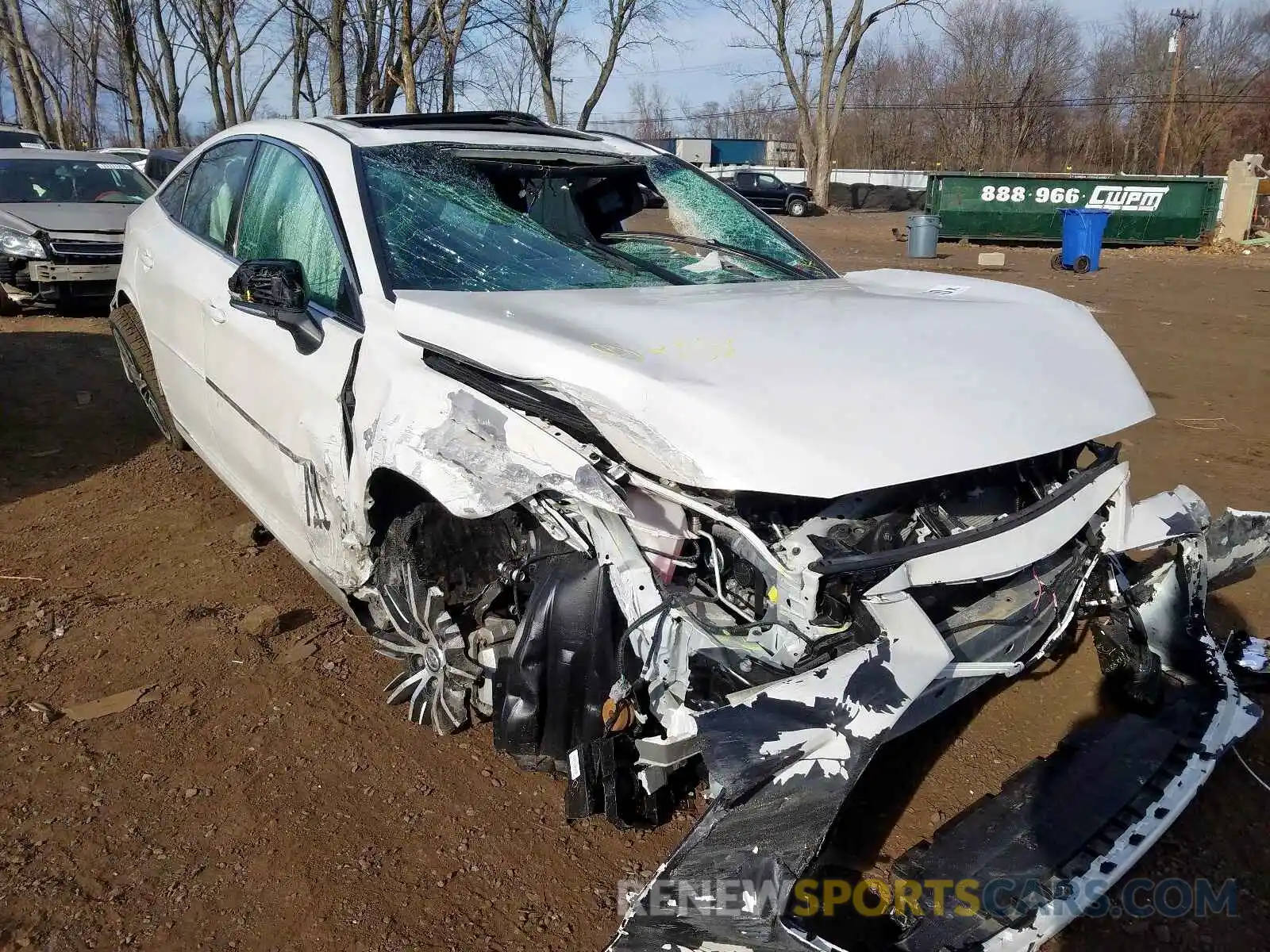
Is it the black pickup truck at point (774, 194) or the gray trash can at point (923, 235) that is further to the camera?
the black pickup truck at point (774, 194)

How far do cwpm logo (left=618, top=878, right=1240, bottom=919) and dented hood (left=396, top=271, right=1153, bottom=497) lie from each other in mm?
834

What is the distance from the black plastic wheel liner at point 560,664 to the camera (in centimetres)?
237

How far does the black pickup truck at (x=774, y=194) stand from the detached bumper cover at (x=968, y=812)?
99.3 ft

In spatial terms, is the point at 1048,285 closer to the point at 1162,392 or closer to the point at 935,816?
the point at 1162,392

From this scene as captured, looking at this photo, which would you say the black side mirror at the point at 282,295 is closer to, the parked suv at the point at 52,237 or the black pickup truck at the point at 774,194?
the parked suv at the point at 52,237

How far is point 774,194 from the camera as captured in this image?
32.0m

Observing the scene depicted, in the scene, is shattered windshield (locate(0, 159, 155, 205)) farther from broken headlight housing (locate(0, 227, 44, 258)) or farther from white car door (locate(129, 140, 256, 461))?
white car door (locate(129, 140, 256, 461))

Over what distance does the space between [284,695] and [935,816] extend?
2.11 m

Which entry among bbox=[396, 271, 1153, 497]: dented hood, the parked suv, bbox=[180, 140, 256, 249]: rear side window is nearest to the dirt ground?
bbox=[396, 271, 1153, 497]: dented hood

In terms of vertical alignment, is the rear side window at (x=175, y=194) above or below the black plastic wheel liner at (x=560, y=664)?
above

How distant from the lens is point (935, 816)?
2678mm

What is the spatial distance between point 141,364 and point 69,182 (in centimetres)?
662

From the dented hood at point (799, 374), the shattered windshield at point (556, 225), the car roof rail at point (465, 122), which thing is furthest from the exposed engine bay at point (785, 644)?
the car roof rail at point (465, 122)

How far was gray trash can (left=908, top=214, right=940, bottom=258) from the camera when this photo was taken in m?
17.9
